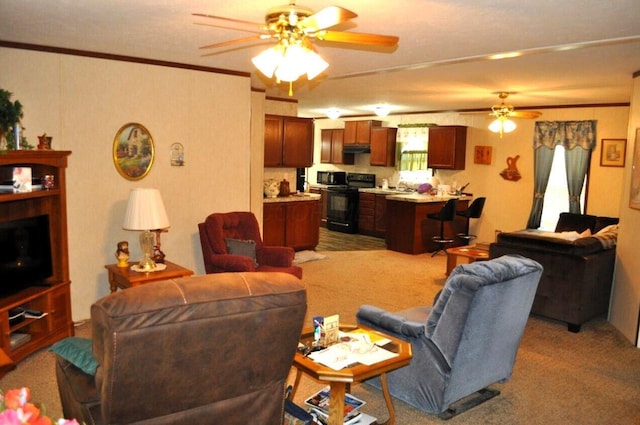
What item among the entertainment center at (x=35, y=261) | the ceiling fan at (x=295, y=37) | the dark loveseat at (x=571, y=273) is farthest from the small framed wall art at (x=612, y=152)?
the entertainment center at (x=35, y=261)

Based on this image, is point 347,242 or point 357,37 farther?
point 347,242

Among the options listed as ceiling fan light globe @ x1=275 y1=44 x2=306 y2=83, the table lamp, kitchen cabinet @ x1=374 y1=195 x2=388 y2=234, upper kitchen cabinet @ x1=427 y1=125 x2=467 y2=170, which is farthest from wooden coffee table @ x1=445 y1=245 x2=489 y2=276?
ceiling fan light globe @ x1=275 y1=44 x2=306 y2=83

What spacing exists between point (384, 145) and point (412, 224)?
8.27 feet

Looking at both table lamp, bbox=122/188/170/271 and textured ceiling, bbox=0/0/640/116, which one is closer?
textured ceiling, bbox=0/0/640/116

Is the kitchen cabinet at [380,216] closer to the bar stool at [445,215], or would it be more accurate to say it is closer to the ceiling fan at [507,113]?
the bar stool at [445,215]

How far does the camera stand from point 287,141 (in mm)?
7848

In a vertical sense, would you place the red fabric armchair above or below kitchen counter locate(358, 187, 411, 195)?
below

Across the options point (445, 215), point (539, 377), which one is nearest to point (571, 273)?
point (539, 377)

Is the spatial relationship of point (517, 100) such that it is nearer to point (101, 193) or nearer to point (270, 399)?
point (101, 193)

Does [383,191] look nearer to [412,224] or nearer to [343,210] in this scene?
[343,210]

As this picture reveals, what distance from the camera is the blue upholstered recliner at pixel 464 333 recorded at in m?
2.88

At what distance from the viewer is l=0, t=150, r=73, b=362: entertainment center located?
359cm

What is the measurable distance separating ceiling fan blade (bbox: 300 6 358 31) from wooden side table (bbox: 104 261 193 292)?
2.55m

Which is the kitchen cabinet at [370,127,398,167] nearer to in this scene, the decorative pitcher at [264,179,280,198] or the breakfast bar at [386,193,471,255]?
the breakfast bar at [386,193,471,255]
